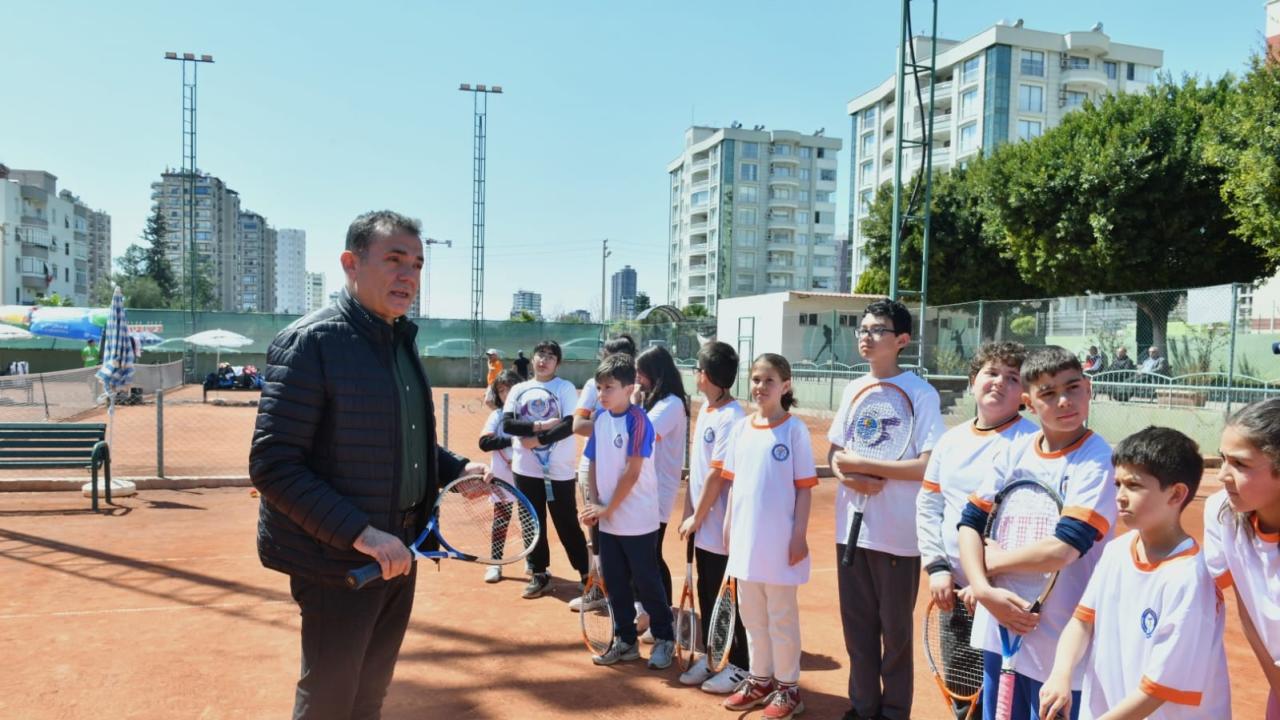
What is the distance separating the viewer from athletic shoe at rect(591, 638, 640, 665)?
483 cm

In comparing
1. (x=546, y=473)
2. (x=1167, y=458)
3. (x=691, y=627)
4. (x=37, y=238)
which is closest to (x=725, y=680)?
(x=691, y=627)

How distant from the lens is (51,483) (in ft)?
33.0

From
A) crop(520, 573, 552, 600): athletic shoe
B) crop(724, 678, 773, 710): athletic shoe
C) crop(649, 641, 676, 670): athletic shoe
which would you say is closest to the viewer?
crop(724, 678, 773, 710): athletic shoe

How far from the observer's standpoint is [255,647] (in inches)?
197

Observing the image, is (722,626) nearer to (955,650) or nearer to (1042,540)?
(955,650)

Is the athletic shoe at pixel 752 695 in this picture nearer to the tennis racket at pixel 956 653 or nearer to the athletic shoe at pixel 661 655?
the athletic shoe at pixel 661 655

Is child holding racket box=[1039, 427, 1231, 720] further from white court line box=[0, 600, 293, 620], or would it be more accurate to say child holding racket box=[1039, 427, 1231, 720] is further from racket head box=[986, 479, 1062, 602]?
white court line box=[0, 600, 293, 620]

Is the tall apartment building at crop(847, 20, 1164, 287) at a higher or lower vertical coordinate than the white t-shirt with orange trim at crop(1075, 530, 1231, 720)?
higher

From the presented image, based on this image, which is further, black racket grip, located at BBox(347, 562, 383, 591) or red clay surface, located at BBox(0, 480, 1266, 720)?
red clay surface, located at BBox(0, 480, 1266, 720)

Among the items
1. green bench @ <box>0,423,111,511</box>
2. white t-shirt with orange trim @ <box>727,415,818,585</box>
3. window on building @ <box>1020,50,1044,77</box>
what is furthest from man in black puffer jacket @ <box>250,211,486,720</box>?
window on building @ <box>1020,50,1044,77</box>

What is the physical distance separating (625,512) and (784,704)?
1357 mm

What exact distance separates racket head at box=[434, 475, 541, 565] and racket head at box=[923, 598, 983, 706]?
68.3 inches

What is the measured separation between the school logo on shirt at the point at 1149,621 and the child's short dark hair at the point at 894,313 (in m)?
1.87

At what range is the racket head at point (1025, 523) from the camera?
9.46 ft
